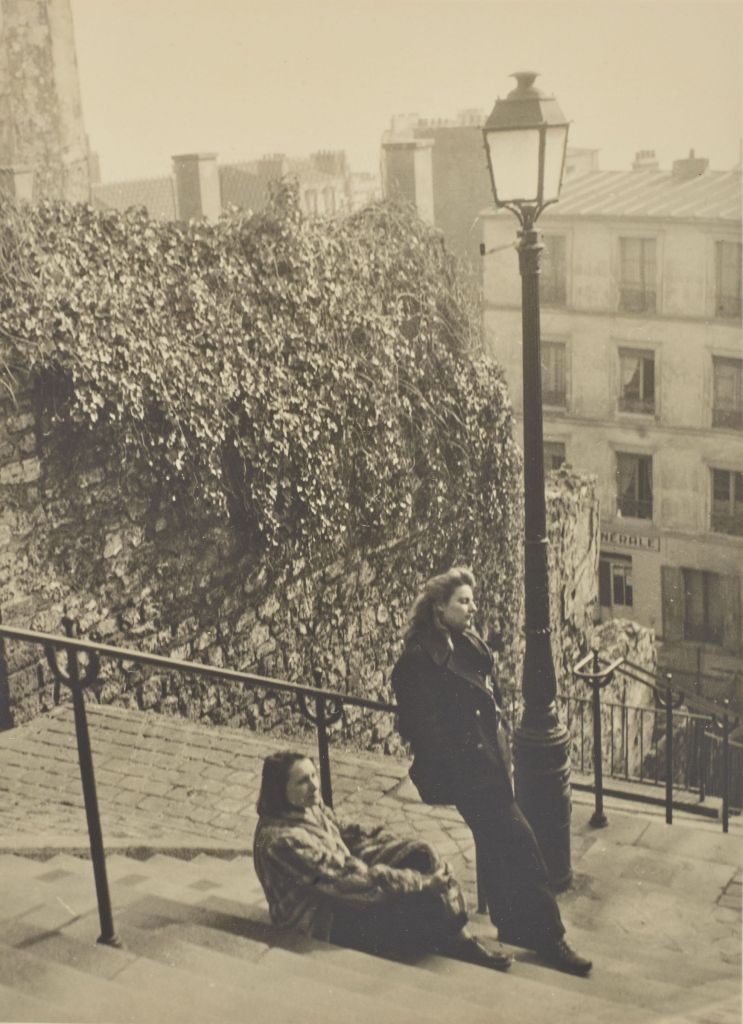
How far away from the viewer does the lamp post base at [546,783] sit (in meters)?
4.89

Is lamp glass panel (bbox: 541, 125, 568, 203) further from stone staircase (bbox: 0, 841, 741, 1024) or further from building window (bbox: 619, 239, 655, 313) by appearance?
building window (bbox: 619, 239, 655, 313)

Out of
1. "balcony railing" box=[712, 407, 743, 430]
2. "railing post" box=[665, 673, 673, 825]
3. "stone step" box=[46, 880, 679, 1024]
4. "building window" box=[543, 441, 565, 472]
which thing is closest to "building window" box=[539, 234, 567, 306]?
"building window" box=[543, 441, 565, 472]

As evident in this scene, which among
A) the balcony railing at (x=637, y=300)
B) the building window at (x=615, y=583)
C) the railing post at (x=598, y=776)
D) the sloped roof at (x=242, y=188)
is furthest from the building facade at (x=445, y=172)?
the building window at (x=615, y=583)

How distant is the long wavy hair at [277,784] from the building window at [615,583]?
8.48m

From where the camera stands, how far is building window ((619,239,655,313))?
402 inches

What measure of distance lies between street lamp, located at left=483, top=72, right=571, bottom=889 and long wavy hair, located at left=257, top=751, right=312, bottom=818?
1.47m

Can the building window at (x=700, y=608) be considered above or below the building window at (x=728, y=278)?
below

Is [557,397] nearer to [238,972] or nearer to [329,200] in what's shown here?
[329,200]

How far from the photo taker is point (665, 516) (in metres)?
10.5

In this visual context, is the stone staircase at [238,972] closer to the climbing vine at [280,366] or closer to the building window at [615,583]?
the climbing vine at [280,366]

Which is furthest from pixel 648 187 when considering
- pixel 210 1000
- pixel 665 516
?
pixel 210 1000

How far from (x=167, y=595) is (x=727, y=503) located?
3.97m

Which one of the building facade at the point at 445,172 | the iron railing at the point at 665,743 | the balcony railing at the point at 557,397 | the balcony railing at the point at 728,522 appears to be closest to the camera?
the iron railing at the point at 665,743

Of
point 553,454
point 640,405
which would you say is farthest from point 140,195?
point 553,454
